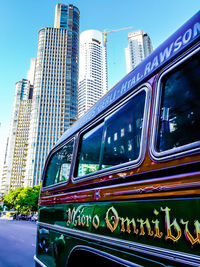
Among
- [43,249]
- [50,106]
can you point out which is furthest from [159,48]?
[50,106]

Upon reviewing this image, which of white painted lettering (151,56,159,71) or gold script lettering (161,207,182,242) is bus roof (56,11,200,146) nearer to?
white painted lettering (151,56,159,71)

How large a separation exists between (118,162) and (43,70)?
10171 cm

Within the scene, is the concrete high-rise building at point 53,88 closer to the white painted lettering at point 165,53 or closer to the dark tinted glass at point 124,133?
the dark tinted glass at point 124,133

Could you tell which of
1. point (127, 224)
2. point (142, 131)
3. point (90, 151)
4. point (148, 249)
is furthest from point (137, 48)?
point (148, 249)

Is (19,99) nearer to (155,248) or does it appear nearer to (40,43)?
(40,43)

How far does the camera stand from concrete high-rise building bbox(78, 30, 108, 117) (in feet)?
474

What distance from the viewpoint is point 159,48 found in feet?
6.18

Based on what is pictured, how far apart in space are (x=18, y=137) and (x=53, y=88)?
41987 mm

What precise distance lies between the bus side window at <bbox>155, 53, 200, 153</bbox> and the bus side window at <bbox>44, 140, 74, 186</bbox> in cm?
177

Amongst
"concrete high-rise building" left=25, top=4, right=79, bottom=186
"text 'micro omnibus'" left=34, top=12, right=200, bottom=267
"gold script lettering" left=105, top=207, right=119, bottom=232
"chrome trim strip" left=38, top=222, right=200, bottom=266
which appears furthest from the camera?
"concrete high-rise building" left=25, top=4, right=79, bottom=186

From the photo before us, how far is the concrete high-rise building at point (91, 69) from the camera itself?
14450cm

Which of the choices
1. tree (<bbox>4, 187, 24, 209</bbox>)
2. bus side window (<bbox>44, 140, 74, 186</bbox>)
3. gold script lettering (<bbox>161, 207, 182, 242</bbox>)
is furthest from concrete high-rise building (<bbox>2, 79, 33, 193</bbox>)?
gold script lettering (<bbox>161, 207, 182, 242</bbox>)

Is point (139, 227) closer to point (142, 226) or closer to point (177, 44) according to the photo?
point (142, 226)

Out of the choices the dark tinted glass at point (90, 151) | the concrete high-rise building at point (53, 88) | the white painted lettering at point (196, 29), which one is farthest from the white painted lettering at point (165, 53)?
the concrete high-rise building at point (53, 88)
